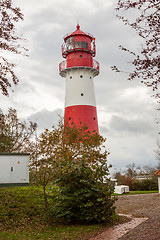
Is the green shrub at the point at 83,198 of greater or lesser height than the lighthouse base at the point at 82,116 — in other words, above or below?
below

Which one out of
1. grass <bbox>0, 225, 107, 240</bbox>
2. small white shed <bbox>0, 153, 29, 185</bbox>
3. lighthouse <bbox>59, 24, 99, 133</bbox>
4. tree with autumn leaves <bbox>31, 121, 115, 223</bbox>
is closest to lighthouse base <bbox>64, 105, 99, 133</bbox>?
lighthouse <bbox>59, 24, 99, 133</bbox>

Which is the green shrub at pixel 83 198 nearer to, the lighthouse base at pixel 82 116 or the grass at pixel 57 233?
the grass at pixel 57 233

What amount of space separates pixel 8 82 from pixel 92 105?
62.5ft

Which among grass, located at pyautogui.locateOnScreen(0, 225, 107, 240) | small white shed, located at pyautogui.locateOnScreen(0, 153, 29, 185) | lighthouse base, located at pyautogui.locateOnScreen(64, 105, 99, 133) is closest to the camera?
grass, located at pyautogui.locateOnScreen(0, 225, 107, 240)

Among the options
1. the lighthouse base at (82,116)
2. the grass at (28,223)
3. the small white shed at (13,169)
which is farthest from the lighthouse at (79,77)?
the grass at (28,223)

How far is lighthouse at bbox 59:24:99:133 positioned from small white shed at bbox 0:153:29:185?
31.9 ft

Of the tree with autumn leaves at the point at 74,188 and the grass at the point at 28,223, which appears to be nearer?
the grass at the point at 28,223

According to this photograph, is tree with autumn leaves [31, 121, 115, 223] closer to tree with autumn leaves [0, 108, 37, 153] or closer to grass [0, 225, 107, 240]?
grass [0, 225, 107, 240]

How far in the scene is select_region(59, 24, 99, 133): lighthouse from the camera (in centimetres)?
2744

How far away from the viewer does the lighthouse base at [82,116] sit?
2709 cm

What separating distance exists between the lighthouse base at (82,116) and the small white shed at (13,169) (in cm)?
978

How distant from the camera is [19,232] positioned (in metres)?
10.1

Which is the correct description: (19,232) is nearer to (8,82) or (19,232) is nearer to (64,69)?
(8,82)

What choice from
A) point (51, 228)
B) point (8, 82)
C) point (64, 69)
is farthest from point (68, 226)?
point (64, 69)
